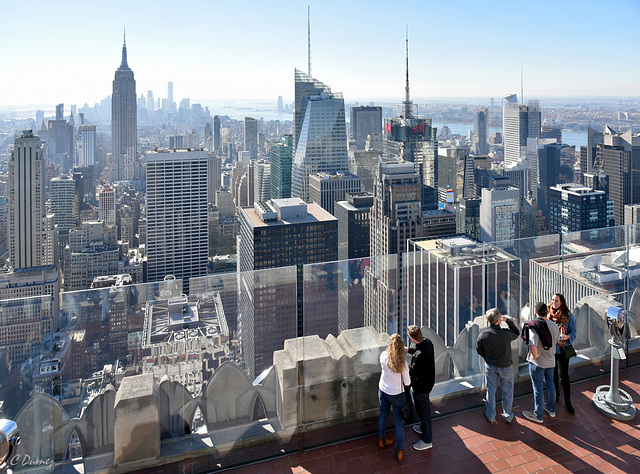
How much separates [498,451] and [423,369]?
42 centimetres

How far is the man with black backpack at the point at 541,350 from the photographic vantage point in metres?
1.98

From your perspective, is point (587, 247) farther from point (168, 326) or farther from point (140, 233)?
point (140, 233)

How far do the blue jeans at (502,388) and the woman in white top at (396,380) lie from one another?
416 mm

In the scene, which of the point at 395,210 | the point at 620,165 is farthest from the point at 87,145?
the point at 620,165

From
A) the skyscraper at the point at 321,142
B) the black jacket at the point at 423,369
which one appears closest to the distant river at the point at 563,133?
the skyscraper at the point at 321,142

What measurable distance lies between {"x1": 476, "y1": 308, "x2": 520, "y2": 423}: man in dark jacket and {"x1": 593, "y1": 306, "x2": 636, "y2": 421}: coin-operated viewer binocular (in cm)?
42

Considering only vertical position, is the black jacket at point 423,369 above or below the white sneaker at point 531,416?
above

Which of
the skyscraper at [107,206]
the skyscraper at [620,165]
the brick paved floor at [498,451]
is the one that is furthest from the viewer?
the skyscraper at [107,206]

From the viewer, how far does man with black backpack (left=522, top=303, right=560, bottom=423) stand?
1976 mm

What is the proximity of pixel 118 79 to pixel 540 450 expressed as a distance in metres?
78.6

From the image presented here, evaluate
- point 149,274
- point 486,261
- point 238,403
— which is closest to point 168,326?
point 238,403

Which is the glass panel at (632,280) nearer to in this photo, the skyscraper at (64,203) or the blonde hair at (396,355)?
the blonde hair at (396,355)

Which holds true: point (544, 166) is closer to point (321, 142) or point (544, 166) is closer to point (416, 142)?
point (416, 142)

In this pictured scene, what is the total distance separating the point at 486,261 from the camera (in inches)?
89.8
